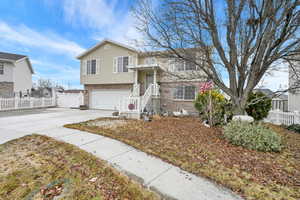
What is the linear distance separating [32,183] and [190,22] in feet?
21.0

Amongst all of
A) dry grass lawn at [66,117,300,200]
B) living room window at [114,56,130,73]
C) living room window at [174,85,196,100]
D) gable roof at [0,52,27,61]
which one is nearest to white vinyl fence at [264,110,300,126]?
dry grass lawn at [66,117,300,200]

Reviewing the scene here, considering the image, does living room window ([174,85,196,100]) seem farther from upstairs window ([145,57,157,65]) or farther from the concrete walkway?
the concrete walkway

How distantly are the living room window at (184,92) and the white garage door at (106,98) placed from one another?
14.6 ft

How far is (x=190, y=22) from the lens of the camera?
5.28 metres

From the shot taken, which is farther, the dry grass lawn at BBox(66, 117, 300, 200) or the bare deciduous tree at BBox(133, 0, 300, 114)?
the bare deciduous tree at BBox(133, 0, 300, 114)

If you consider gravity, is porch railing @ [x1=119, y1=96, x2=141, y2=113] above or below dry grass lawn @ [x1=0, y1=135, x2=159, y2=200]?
above

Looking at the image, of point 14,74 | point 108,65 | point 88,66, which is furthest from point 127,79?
point 14,74

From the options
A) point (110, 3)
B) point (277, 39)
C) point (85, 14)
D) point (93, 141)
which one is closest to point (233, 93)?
point (277, 39)

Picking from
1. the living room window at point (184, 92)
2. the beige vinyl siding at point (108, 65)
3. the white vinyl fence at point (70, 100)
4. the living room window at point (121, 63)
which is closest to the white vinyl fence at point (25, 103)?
the white vinyl fence at point (70, 100)

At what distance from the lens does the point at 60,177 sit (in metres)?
2.83

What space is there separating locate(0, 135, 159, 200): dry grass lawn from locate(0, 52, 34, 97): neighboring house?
17.7 meters

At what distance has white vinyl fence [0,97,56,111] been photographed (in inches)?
454

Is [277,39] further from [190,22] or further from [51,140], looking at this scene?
[51,140]

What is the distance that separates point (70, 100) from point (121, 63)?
6987 millimetres
